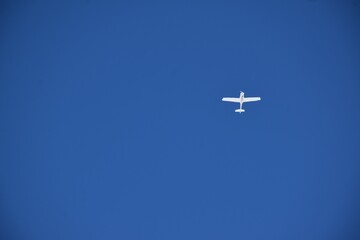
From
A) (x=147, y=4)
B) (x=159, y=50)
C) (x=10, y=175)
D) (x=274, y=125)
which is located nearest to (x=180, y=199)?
(x=274, y=125)

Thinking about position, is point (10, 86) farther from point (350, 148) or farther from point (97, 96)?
point (350, 148)

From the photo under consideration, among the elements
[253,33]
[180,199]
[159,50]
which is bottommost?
[180,199]

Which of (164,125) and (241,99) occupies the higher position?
(241,99)

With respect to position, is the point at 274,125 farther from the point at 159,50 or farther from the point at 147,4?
the point at 147,4

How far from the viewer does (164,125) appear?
33.4ft

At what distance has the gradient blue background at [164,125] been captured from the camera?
1020 cm

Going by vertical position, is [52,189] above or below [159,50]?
below

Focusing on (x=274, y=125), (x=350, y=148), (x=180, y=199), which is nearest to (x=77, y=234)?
(x=180, y=199)

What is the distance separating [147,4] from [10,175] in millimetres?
7459

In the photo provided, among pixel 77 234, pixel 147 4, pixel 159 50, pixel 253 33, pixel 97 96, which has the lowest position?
pixel 77 234

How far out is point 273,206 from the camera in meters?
10.4

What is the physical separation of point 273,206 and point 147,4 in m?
8.22

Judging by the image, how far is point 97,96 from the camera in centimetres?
1028

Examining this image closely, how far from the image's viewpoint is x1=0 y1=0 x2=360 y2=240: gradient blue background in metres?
10.2
